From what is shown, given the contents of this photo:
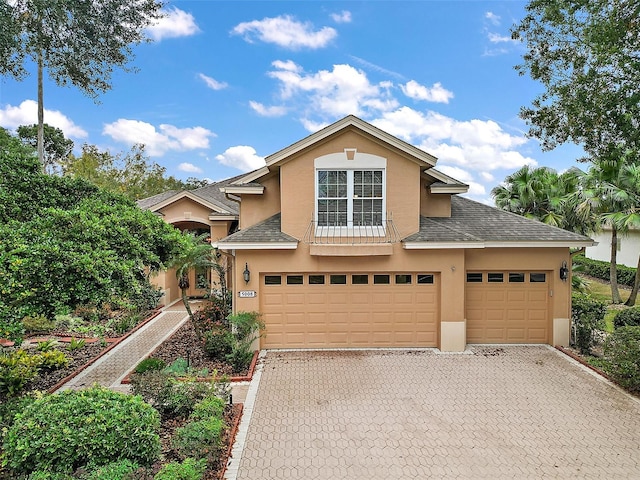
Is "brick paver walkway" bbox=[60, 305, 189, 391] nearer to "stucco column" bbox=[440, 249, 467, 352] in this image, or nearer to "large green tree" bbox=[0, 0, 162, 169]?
"stucco column" bbox=[440, 249, 467, 352]

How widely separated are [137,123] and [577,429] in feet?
108

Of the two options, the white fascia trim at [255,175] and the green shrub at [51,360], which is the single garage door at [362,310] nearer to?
the white fascia trim at [255,175]

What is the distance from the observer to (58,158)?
3734 centimetres

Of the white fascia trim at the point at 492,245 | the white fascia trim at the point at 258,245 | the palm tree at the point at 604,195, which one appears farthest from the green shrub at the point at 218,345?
the palm tree at the point at 604,195

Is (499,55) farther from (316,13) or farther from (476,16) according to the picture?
(316,13)

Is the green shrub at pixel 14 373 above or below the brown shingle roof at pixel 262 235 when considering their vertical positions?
below

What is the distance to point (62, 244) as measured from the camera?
571cm

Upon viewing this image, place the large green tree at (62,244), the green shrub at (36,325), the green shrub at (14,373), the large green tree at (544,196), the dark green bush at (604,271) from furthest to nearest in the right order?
the dark green bush at (604,271)
the large green tree at (544,196)
the green shrub at (36,325)
the green shrub at (14,373)
the large green tree at (62,244)

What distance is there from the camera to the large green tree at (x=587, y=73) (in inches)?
363

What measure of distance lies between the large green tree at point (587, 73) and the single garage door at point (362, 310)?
20.2 feet

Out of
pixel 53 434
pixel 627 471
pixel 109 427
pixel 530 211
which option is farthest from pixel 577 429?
A: pixel 530 211

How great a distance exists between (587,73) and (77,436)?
46.2 ft

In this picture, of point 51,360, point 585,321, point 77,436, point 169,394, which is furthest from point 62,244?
point 585,321

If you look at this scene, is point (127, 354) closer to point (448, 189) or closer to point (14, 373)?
point (14, 373)
